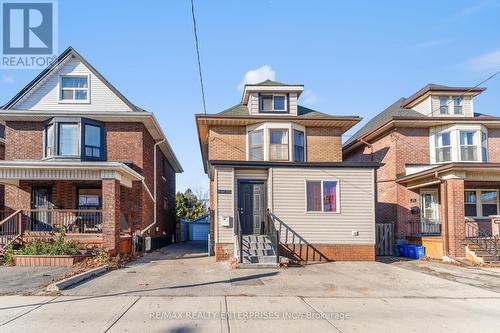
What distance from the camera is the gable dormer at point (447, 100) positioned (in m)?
21.2

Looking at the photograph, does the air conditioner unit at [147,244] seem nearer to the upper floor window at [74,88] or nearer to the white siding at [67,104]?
the white siding at [67,104]

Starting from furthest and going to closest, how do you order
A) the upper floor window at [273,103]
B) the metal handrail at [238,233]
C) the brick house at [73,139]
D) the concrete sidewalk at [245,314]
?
the upper floor window at [273,103] → the brick house at [73,139] → the metal handrail at [238,233] → the concrete sidewalk at [245,314]

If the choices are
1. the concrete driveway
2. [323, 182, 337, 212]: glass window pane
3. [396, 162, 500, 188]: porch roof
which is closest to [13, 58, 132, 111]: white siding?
the concrete driveway

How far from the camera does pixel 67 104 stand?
1906cm

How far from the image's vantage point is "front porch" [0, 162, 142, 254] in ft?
49.1

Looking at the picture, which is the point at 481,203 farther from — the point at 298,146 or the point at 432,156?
the point at 298,146

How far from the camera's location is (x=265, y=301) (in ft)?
28.0

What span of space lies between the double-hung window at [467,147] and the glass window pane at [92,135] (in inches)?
709

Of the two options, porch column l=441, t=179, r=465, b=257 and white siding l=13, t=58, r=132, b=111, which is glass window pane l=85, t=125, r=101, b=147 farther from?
porch column l=441, t=179, r=465, b=257

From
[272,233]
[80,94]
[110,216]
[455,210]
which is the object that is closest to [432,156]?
[455,210]

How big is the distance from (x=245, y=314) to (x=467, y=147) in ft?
57.7

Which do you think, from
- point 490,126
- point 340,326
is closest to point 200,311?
point 340,326

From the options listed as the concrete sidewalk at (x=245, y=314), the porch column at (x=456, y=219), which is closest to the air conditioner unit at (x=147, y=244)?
the concrete sidewalk at (x=245, y=314)

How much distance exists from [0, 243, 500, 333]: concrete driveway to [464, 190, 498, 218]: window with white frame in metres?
8.73
